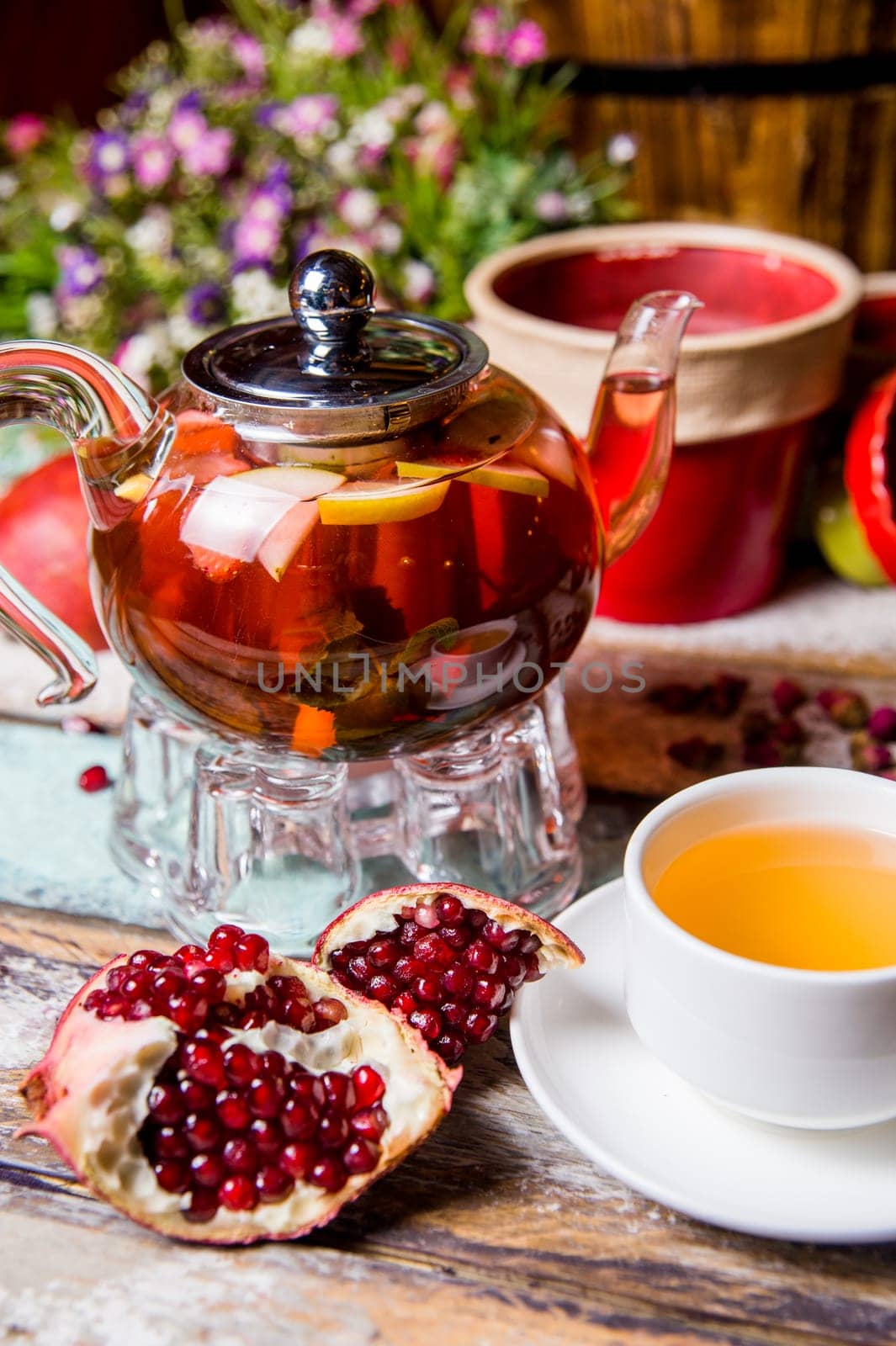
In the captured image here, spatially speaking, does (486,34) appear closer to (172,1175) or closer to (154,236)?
(154,236)

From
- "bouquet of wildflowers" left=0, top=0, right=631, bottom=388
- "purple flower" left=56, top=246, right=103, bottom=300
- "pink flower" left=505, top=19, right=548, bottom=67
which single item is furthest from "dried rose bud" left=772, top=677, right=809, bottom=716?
"purple flower" left=56, top=246, right=103, bottom=300

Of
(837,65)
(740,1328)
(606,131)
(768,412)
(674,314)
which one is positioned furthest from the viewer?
(606,131)

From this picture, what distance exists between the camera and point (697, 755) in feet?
3.53

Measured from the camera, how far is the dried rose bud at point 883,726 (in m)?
1.09

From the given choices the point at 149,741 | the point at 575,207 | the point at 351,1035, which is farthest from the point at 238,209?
the point at 351,1035

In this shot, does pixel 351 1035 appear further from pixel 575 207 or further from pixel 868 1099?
A: pixel 575 207

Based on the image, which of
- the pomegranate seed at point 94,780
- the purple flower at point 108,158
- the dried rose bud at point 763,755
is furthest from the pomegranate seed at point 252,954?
the purple flower at point 108,158

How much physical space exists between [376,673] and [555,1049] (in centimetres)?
24

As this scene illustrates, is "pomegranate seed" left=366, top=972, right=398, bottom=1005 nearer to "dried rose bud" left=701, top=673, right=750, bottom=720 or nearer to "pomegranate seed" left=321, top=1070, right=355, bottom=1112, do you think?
"pomegranate seed" left=321, top=1070, right=355, bottom=1112

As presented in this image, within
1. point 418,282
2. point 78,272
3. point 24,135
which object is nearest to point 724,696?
point 418,282

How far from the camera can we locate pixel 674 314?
964 millimetres

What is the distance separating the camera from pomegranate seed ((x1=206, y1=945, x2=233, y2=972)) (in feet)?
2.31

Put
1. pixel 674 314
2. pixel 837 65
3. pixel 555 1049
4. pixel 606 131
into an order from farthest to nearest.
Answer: pixel 606 131 → pixel 837 65 → pixel 674 314 → pixel 555 1049

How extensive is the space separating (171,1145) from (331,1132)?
78 mm
